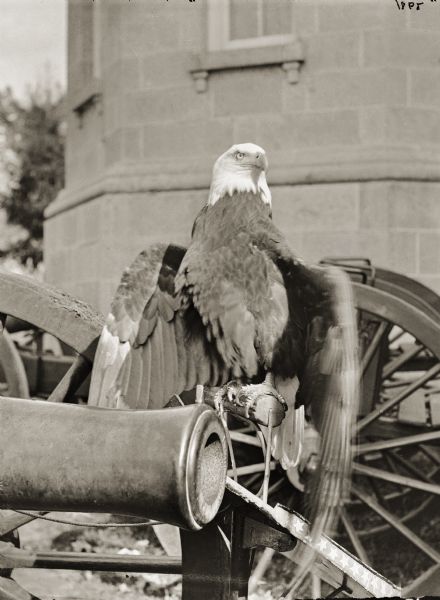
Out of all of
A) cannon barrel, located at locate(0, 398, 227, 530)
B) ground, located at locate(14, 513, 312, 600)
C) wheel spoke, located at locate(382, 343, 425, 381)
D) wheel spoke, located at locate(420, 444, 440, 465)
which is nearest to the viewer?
cannon barrel, located at locate(0, 398, 227, 530)

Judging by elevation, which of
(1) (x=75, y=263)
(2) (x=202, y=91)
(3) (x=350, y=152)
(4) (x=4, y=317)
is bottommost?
(4) (x=4, y=317)

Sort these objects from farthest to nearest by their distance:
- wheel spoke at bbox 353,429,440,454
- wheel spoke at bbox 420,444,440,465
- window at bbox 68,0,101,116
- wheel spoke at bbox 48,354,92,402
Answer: window at bbox 68,0,101,116 < wheel spoke at bbox 420,444,440,465 < wheel spoke at bbox 353,429,440,454 < wheel spoke at bbox 48,354,92,402

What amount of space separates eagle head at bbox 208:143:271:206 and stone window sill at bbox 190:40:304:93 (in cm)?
283

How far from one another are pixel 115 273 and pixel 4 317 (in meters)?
3.13

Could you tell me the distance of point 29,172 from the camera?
20047 millimetres

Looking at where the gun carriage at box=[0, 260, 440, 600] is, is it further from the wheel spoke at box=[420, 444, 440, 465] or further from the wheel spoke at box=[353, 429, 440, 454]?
the wheel spoke at box=[420, 444, 440, 465]

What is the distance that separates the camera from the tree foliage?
19.8 m

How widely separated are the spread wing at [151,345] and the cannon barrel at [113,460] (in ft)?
2.42

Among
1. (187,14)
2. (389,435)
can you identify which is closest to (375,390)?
(389,435)

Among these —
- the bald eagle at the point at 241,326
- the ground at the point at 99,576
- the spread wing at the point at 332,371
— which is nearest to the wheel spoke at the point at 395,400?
the ground at the point at 99,576

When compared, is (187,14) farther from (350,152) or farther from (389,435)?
(389,435)

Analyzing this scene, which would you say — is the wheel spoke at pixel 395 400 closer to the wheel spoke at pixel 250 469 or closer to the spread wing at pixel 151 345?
the wheel spoke at pixel 250 469

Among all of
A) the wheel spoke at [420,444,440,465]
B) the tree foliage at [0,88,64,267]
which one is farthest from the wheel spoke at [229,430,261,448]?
the tree foliage at [0,88,64,267]

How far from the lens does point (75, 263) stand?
643 centimetres
